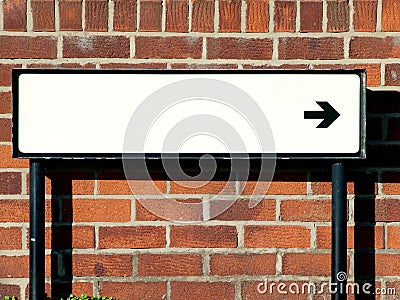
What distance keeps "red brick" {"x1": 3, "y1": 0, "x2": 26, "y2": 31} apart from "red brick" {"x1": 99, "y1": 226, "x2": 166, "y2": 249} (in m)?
0.70

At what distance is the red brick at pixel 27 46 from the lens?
1984mm

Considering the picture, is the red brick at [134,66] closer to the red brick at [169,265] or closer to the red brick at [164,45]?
the red brick at [164,45]

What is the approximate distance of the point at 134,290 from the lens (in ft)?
6.64

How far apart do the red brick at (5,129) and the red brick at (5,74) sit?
117mm

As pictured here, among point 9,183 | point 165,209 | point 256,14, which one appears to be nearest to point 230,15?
point 256,14

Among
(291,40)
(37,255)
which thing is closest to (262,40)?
(291,40)

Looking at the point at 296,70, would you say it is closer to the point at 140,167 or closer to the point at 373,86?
the point at 373,86

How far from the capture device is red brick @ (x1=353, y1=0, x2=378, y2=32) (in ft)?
6.57

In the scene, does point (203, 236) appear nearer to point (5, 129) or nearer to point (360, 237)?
point (360, 237)

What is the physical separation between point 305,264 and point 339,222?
0.23m

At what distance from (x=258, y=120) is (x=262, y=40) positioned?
0.29 meters

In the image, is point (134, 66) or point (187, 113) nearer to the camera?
point (187, 113)

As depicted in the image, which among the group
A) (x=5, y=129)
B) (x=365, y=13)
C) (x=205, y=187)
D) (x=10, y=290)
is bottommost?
(x=10, y=290)

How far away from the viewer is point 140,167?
200 centimetres
